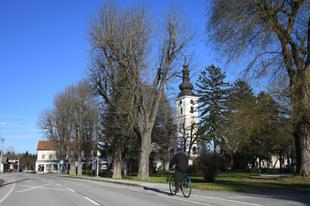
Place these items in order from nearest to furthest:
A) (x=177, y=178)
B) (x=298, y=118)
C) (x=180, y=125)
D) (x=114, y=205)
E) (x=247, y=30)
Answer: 1. (x=114, y=205)
2. (x=177, y=178)
3. (x=298, y=118)
4. (x=247, y=30)
5. (x=180, y=125)

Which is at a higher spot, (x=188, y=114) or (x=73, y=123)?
(x=188, y=114)

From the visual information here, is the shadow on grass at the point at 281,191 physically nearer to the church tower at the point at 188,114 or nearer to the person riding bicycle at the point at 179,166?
the person riding bicycle at the point at 179,166

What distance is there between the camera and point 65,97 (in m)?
67.0

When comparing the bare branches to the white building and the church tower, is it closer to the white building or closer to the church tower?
the church tower

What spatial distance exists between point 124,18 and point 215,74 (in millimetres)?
49750

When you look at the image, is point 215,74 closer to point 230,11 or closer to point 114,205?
point 230,11

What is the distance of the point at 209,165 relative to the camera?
29656mm

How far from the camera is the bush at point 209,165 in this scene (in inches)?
Result: 1163

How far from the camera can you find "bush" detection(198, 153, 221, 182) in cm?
2954

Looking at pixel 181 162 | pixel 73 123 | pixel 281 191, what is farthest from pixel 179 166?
pixel 73 123

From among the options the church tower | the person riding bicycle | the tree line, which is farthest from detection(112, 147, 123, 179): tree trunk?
the church tower

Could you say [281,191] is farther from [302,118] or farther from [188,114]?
[188,114]

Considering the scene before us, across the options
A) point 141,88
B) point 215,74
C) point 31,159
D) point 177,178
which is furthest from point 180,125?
point 31,159

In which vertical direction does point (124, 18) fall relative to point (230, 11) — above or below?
above
